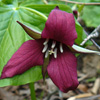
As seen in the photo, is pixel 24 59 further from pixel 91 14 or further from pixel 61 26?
pixel 91 14

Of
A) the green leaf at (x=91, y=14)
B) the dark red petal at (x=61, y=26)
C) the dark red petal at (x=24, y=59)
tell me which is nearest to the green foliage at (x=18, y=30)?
the dark red petal at (x=24, y=59)

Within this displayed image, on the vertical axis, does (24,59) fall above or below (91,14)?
above

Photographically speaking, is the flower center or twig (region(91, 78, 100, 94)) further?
twig (region(91, 78, 100, 94))

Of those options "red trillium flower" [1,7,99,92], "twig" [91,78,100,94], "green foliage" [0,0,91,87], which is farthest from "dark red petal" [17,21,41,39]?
"twig" [91,78,100,94]

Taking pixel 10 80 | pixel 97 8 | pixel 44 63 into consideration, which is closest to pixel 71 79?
pixel 44 63

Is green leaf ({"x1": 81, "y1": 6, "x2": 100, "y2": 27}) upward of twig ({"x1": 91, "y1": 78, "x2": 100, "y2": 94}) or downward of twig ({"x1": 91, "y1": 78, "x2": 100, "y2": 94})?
upward

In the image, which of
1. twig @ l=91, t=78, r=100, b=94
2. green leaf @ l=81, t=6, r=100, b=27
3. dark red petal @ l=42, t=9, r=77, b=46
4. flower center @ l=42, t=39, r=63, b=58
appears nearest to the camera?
dark red petal @ l=42, t=9, r=77, b=46

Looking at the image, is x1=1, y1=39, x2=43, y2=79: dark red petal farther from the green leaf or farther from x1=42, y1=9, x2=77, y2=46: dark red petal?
the green leaf

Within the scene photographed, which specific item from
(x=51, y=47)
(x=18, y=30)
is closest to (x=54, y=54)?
(x=51, y=47)
